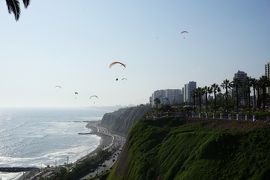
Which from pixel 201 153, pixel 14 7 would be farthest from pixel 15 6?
pixel 201 153

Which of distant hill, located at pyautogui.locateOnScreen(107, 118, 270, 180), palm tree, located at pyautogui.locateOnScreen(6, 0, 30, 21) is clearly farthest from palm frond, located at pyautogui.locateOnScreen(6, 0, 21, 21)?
distant hill, located at pyautogui.locateOnScreen(107, 118, 270, 180)

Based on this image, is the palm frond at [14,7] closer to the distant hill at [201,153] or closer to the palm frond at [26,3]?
→ the palm frond at [26,3]

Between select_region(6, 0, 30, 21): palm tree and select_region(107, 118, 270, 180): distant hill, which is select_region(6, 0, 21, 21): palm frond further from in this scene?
select_region(107, 118, 270, 180): distant hill

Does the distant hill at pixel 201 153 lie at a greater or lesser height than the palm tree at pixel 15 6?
lesser

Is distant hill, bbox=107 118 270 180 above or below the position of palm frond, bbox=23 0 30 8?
below

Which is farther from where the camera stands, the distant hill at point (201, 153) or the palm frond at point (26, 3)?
the distant hill at point (201, 153)

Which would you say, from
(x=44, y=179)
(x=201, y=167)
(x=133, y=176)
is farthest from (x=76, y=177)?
(x=201, y=167)

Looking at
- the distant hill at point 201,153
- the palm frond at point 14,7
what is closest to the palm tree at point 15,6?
the palm frond at point 14,7

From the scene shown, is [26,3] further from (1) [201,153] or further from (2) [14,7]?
Answer: (1) [201,153]

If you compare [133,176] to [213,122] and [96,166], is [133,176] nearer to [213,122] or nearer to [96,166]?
[213,122]
